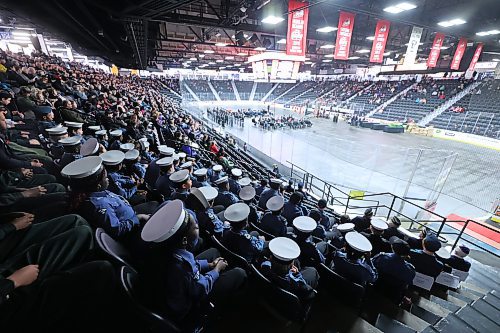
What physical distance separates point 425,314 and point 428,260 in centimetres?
69

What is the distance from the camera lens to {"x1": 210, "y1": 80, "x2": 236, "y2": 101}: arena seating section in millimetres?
46572

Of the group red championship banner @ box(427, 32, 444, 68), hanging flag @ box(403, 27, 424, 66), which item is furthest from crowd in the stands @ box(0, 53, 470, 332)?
red championship banner @ box(427, 32, 444, 68)

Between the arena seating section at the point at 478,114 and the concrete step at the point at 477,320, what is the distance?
1991 cm

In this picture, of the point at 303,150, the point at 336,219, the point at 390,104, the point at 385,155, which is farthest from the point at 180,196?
the point at 390,104

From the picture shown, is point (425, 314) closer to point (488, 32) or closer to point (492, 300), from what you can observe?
point (492, 300)

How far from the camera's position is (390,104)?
2831 centimetres

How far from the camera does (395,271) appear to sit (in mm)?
2742

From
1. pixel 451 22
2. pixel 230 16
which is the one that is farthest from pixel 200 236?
pixel 451 22

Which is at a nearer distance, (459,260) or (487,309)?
(487,309)

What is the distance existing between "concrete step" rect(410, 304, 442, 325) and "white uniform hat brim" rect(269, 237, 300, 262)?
2.14m

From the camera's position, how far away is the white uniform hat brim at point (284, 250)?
2018mm

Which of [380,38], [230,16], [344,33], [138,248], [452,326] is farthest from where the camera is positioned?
[380,38]

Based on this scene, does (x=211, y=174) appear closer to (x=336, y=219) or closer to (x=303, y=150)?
(x=336, y=219)

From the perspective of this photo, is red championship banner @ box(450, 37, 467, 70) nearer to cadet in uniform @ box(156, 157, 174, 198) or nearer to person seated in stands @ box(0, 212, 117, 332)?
cadet in uniform @ box(156, 157, 174, 198)
